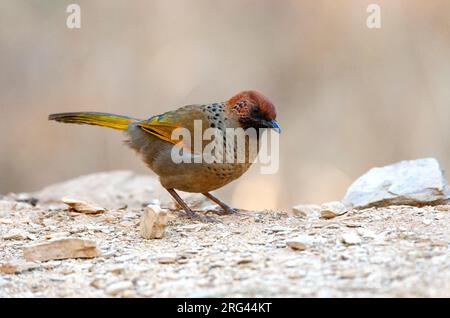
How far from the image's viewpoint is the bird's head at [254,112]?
5770mm

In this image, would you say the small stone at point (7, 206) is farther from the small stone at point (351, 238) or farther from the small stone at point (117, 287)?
the small stone at point (351, 238)

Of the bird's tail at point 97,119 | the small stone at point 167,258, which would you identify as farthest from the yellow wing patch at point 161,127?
the small stone at point 167,258

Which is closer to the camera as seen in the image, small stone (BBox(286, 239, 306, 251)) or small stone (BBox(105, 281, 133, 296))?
small stone (BBox(105, 281, 133, 296))

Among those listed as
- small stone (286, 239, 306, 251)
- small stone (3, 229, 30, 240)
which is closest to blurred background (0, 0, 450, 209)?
small stone (3, 229, 30, 240)

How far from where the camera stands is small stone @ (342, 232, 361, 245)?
14.0ft

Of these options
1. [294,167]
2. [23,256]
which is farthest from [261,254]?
[294,167]

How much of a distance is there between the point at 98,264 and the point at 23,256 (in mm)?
624

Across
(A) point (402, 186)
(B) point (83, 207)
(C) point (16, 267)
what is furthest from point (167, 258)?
(A) point (402, 186)

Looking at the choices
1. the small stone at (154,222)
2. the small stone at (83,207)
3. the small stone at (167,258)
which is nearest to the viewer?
the small stone at (167,258)

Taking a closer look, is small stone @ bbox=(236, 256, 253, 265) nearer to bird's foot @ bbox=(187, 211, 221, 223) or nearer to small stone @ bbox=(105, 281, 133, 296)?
small stone @ bbox=(105, 281, 133, 296)

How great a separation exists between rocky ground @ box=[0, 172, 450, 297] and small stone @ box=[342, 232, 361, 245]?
1 centimetres

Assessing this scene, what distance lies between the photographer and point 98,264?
4262mm

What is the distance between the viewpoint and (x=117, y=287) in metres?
3.60
